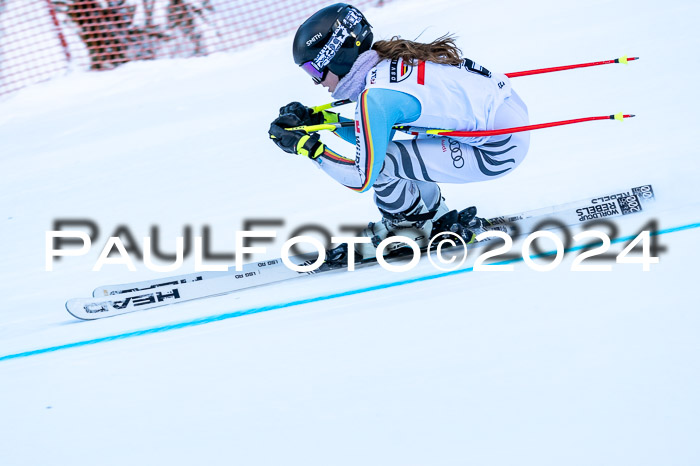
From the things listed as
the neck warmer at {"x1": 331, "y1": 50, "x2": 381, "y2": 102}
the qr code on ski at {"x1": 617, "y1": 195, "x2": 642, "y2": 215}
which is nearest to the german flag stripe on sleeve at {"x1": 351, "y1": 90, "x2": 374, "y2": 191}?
the neck warmer at {"x1": 331, "y1": 50, "x2": 381, "y2": 102}

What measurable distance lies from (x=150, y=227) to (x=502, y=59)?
297 cm

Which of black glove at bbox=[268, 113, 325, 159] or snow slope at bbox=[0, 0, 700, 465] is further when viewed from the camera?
black glove at bbox=[268, 113, 325, 159]

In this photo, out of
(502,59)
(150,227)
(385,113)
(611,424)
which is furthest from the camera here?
(502,59)

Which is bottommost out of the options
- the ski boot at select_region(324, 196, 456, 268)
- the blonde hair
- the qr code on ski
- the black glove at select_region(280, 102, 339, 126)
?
the ski boot at select_region(324, 196, 456, 268)

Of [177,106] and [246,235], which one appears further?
[177,106]

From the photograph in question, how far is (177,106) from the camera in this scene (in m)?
5.67

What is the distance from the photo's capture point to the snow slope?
1890 millimetres

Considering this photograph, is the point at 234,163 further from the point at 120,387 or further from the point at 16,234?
the point at 120,387

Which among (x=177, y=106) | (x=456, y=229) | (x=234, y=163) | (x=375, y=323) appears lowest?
(x=375, y=323)

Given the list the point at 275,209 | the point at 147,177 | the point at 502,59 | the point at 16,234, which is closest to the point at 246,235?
the point at 275,209

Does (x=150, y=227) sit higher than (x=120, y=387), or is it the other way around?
(x=150, y=227)

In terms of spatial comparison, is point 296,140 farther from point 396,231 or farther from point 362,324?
point 362,324

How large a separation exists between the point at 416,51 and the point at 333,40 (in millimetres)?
315

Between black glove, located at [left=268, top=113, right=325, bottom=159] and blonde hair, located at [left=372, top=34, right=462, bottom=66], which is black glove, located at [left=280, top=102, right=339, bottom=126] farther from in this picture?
blonde hair, located at [left=372, top=34, right=462, bottom=66]
